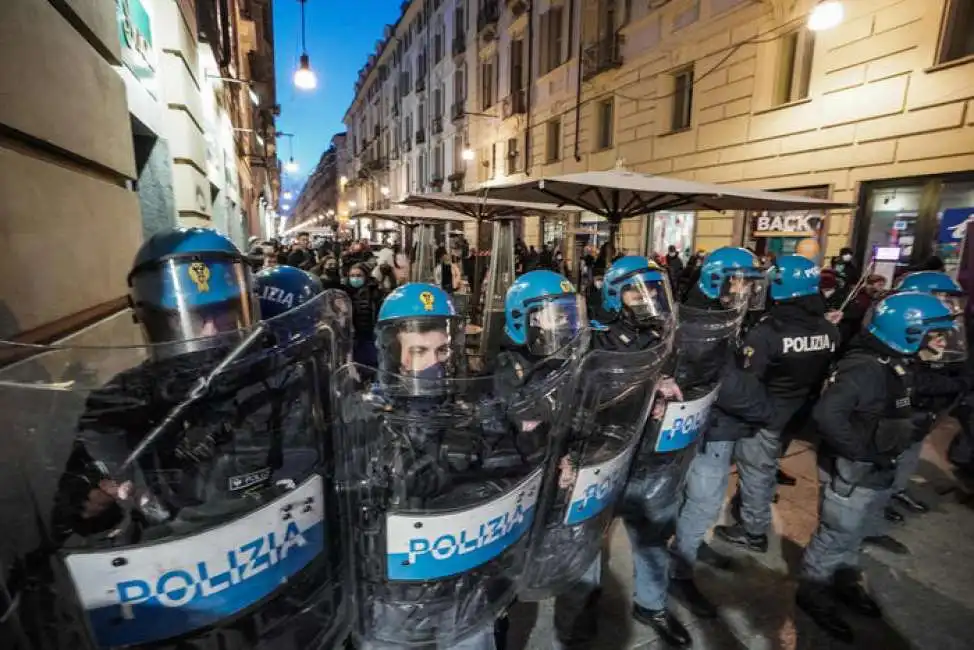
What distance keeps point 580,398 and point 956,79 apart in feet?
31.2

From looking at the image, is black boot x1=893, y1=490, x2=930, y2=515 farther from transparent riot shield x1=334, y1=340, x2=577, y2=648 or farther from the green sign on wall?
the green sign on wall

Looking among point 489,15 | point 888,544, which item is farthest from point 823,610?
point 489,15

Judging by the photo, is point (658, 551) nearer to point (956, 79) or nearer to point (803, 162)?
point (956, 79)

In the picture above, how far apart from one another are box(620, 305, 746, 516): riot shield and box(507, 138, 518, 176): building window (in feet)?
64.1

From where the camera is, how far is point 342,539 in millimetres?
1116

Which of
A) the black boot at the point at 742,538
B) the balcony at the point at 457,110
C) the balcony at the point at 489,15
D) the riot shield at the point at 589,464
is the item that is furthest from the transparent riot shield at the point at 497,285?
the balcony at the point at 457,110

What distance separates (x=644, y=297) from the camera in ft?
10.2

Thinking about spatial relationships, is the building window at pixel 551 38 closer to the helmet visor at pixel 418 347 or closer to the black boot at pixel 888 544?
the black boot at pixel 888 544

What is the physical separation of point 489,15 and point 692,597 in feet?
83.6

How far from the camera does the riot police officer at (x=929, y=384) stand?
275 centimetres

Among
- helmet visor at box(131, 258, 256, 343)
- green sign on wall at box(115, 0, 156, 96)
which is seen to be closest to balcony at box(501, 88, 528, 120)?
green sign on wall at box(115, 0, 156, 96)

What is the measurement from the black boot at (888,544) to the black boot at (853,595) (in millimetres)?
678

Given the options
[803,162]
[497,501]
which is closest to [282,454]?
[497,501]

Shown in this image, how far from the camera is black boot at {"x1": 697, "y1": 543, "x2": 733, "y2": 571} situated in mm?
3173
